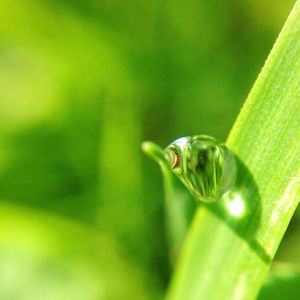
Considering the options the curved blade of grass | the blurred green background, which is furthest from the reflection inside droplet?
the blurred green background

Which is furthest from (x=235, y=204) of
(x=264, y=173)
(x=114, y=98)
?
(x=114, y=98)

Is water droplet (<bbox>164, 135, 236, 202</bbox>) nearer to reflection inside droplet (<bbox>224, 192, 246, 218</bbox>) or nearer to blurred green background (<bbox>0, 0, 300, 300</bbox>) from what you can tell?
reflection inside droplet (<bbox>224, 192, 246, 218</bbox>)

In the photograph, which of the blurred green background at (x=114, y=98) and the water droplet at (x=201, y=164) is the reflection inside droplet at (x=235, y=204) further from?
the blurred green background at (x=114, y=98)

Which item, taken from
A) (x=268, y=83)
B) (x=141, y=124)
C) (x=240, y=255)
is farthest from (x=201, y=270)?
(x=141, y=124)

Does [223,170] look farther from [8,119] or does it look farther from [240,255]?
[8,119]

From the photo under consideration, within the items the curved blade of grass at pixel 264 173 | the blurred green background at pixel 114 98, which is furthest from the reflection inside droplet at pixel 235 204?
the blurred green background at pixel 114 98

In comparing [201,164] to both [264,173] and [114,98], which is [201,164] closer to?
[264,173]
